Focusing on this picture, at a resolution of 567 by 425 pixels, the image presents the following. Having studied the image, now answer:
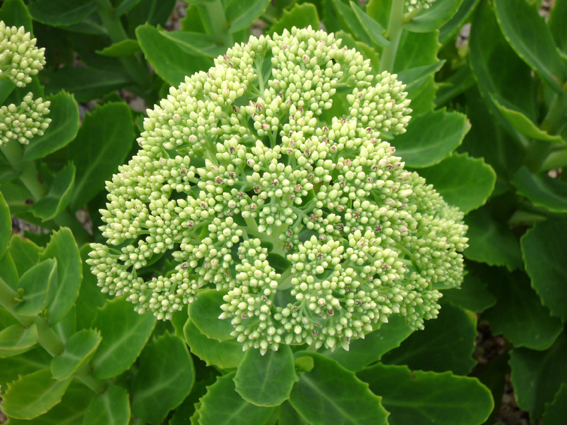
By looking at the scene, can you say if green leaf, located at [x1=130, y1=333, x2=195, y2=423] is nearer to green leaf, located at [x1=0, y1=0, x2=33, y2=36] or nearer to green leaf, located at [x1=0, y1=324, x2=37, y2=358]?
green leaf, located at [x1=0, y1=324, x2=37, y2=358]

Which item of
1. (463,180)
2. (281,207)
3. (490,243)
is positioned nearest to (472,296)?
(490,243)

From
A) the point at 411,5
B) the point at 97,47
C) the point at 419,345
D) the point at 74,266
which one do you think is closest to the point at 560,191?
the point at 419,345

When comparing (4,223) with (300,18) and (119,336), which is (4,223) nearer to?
(119,336)

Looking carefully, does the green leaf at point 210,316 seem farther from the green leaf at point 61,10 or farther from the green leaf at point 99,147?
the green leaf at point 61,10

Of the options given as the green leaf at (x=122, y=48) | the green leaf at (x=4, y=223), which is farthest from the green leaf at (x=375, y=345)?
the green leaf at (x=122, y=48)

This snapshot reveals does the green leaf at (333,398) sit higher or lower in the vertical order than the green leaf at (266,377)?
lower

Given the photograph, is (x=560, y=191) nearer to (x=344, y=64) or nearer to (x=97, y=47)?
(x=344, y=64)

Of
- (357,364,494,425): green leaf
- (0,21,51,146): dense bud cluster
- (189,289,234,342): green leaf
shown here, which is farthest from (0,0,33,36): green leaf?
(357,364,494,425): green leaf
